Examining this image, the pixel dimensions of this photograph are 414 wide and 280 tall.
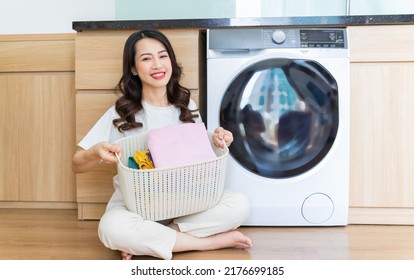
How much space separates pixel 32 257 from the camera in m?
1.45

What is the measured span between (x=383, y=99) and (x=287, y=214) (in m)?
0.53

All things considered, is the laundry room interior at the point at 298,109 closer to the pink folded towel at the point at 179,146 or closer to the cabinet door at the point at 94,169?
the cabinet door at the point at 94,169

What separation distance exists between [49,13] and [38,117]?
82cm

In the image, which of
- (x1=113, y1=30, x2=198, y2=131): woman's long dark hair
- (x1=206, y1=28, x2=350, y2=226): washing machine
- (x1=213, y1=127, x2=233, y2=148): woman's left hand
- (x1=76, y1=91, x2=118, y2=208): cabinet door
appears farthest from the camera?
(x1=76, y1=91, x2=118, y2=208): cabinet door

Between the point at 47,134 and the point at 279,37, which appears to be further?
the point at 47,134

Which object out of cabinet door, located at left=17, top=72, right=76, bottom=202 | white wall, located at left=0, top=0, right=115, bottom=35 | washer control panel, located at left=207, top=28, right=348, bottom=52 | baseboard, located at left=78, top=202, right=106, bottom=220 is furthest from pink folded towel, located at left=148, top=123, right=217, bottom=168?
white wall, located at left=0, top=0, right=115, bottom=35

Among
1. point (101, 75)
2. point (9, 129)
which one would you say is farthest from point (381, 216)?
point (9, 129)

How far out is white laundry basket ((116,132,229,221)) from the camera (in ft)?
4.59

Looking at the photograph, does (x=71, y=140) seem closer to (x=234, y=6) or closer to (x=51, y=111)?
(x=51, y=111)

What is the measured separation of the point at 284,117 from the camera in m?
1.79

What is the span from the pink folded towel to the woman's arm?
0.10 m

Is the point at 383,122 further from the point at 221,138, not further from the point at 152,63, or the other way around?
the point at 152,63

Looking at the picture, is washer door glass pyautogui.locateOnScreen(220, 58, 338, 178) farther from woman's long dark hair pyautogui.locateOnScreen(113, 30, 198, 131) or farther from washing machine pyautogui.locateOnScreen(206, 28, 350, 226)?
woman's long dark hair pyautogui.locateOnScreen(113, 30, 198, 131)
